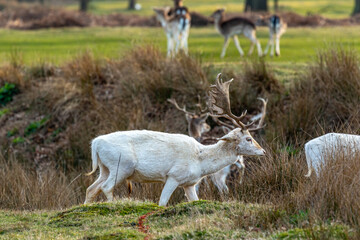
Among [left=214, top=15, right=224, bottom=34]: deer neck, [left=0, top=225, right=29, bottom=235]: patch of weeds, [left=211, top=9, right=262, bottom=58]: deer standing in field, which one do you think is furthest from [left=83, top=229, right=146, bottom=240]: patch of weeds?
[left=214, top=15, right=224, bottom=34]: deer neck

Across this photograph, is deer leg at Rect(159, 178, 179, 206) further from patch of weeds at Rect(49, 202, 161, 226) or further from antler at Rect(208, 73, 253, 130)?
antler at Rect(208, 73, 253, 130)

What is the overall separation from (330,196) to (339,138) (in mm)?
1957

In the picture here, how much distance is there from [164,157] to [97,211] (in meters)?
1.82

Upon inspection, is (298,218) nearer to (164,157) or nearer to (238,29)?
(164,157)

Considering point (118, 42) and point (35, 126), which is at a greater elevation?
point (118, 42)

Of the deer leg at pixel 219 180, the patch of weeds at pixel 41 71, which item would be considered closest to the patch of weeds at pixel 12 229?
the deer leg at pixel 219 180

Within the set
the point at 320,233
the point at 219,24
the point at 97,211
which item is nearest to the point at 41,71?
the point at 219,24

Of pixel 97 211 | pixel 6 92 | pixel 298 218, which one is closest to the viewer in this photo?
pixel 298 218

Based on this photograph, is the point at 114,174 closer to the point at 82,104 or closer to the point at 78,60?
the point at 82,104

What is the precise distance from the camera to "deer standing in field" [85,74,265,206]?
30.9 ft

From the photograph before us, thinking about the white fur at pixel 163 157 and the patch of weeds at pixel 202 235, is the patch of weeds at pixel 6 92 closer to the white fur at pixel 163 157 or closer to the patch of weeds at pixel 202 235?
the white fur at pixel 163 157

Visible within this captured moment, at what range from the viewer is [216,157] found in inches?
377

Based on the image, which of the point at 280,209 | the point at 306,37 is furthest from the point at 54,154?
the point at 306,37

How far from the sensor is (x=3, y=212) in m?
8.90
